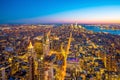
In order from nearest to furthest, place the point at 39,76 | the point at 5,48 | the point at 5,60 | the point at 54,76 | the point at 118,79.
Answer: the point at 39,76
the point at 54,76
the point at 118,79
the point at 5,60
the point at 5,48

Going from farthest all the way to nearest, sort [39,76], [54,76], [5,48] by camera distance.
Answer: [5,48] < [54,76] < [39,76]

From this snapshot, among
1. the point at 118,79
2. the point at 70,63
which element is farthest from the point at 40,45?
the point at 118,79

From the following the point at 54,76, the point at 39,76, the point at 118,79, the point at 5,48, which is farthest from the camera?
the point at 5,48

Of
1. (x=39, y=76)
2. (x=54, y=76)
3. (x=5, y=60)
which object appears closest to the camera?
(x=39, y=76)

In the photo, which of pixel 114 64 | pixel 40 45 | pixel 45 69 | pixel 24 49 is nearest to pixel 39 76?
pixel 45 69

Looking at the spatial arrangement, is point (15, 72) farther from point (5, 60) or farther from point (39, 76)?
point (39, 76)

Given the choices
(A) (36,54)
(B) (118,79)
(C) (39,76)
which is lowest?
(B) (118,79)

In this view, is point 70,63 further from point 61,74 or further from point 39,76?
point 39,76

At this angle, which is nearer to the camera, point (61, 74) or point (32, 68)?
point (32, 68)

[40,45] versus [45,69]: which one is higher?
[40,45]
